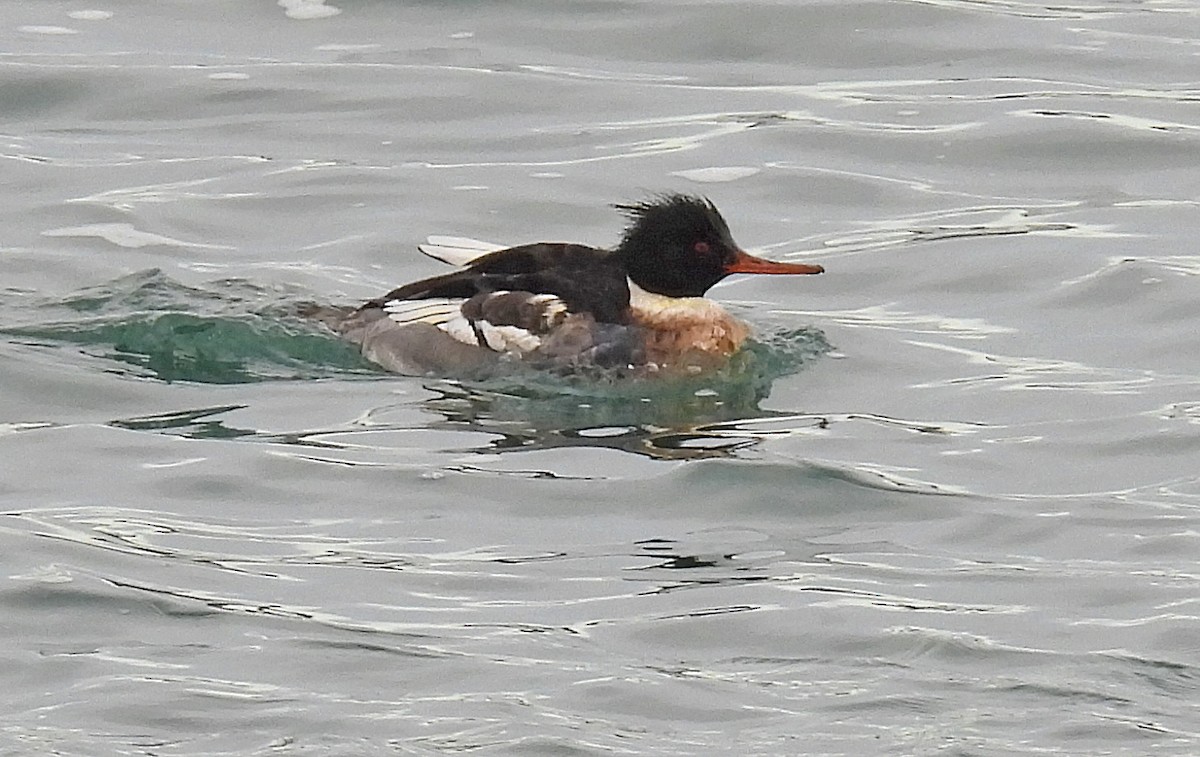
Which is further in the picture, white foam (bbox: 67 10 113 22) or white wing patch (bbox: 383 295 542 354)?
white foam (bbox: 67 10 113 22)

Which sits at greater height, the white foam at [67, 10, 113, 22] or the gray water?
the white foam at [67, 10, 113, 22]

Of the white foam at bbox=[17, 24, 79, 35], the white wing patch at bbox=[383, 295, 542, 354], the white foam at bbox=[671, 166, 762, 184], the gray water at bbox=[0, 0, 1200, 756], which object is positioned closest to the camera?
the gray water at bbox=[0, 0, 1200, 756]

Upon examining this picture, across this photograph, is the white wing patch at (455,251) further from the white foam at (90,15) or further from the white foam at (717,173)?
the white foam at (90,15)

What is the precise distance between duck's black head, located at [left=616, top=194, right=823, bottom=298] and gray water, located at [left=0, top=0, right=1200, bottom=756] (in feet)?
1.50

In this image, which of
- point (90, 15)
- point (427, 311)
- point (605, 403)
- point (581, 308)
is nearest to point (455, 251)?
point (427, 311)

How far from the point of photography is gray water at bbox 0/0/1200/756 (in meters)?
8.25

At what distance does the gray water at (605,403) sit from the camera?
325 inches

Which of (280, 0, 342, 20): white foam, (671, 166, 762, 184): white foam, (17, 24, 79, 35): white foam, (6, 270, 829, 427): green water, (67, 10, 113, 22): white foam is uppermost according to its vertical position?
(280, 0, 342, 20): white foam

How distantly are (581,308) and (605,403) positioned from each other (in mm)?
580

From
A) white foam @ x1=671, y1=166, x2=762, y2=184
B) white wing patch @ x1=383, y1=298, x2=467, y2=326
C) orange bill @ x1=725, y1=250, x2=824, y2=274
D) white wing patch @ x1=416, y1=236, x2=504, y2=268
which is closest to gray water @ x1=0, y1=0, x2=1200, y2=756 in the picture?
white foam @ x1=671, y1=166, x2=762, y2=184

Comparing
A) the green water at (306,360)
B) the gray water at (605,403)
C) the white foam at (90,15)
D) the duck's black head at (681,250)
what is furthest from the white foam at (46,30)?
the duck's black head at (681,250)

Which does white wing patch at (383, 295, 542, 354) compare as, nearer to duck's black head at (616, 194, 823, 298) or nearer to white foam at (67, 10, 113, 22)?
duck's black head at (616, 194, 823, 298)

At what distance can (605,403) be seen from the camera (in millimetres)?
12656

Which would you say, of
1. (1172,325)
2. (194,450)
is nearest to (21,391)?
(194,450)
